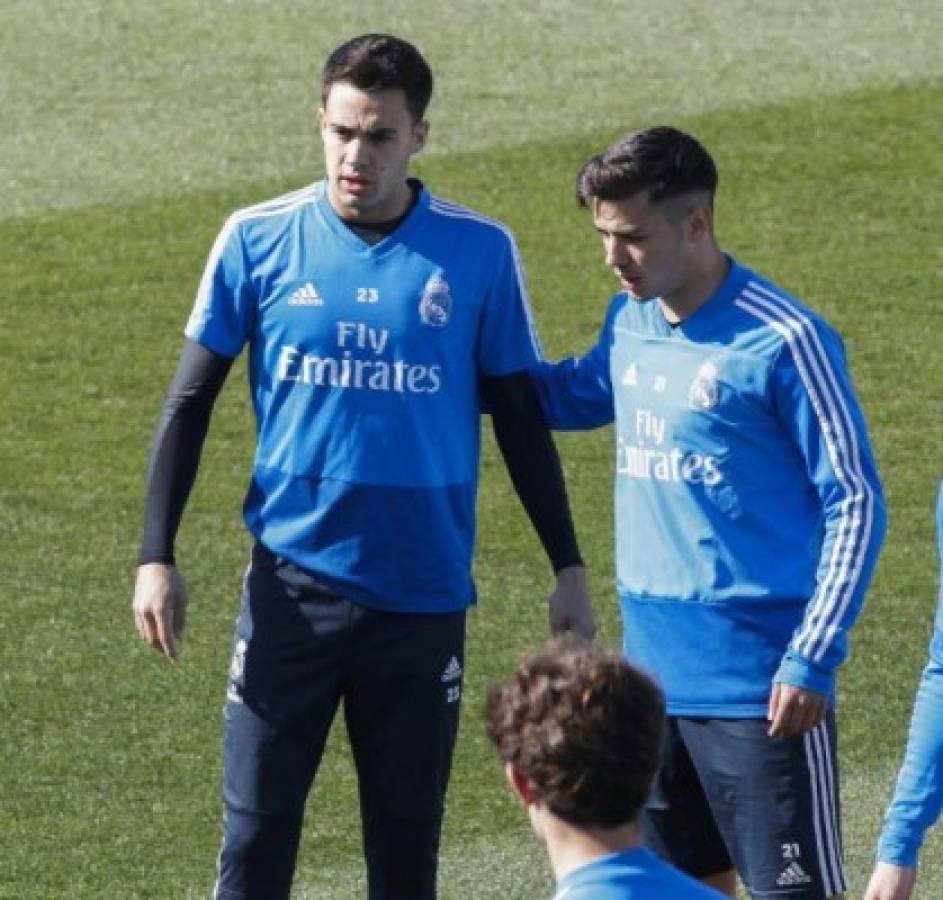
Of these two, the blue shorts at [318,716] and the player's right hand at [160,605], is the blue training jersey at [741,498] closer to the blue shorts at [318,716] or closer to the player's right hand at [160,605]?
the blue shorts at [318,716]

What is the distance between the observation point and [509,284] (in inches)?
229

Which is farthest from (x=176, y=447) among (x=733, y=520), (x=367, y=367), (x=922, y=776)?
(x=922, y=776)

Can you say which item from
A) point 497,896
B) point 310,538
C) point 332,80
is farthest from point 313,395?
point 497,896

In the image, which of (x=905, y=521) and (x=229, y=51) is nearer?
(x=905, y=521)

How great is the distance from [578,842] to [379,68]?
7.88 feet

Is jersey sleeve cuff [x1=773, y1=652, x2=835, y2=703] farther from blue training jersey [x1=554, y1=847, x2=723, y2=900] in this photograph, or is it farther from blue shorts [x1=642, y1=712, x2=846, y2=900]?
blue training jersey [x1=554, y1=847, x2=723, y2=900]

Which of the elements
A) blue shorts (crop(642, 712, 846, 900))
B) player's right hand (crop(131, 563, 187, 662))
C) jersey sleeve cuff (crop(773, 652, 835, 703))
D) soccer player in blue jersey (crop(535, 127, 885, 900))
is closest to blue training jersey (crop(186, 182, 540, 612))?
player's right hand (crop(131, 563, 187, 662))

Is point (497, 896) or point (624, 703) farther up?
point (624, 703)

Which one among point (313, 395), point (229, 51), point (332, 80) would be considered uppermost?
point (229, 51)

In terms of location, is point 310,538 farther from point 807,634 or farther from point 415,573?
point 807,634

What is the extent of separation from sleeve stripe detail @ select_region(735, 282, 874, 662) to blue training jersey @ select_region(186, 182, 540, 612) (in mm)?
703

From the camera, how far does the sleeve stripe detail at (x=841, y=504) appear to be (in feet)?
17.7

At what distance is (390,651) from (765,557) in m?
0.83

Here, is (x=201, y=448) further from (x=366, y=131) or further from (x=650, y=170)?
(x=650, y=170)
